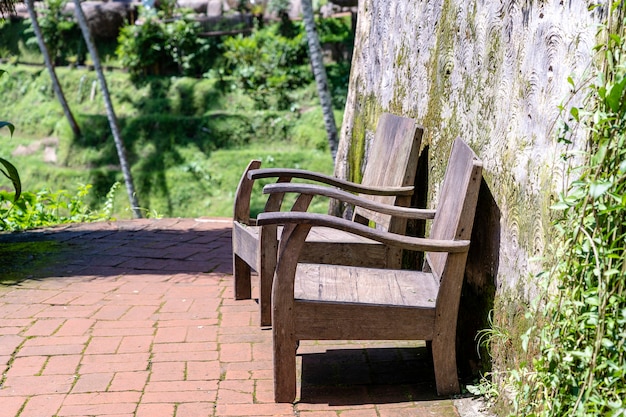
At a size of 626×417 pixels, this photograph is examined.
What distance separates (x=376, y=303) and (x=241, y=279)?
1.50 m

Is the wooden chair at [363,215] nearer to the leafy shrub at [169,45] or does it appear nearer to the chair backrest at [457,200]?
the chair backrest at [457,200]

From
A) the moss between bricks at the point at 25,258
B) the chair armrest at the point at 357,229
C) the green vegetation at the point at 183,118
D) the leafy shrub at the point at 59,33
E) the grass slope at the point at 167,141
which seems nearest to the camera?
the chair armrest at the point at 357,229

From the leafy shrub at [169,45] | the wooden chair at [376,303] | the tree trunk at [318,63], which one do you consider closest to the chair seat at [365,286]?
the wooden chair at [376,303]

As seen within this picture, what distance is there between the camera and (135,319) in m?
3.85

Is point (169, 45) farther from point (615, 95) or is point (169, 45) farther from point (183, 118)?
point (615, 95)

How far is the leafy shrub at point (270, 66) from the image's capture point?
51.5ft

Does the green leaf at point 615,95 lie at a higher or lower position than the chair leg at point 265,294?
higher

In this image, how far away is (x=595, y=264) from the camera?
209cm

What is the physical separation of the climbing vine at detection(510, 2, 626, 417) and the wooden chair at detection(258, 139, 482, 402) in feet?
1.95

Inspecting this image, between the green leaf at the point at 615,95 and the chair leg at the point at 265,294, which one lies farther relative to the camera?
the chair leg at the point at 265,294

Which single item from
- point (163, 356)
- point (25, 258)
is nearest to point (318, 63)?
point (25, 258)

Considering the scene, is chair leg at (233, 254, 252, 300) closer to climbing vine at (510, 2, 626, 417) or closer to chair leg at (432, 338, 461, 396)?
chair leg at (432, 338, 461, 396)

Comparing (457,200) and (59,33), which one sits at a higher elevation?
(457,200)

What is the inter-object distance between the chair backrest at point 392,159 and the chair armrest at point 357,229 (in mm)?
809
